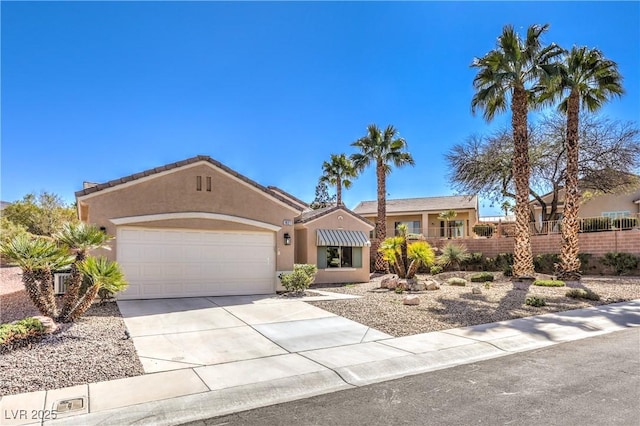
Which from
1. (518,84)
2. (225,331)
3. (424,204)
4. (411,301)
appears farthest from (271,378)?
(424,204)

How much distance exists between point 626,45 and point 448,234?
25.1m

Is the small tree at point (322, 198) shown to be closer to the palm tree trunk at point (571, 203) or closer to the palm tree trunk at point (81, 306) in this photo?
the palm tree trunk at point (571, 203)

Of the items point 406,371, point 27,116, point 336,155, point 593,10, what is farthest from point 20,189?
point 593,10

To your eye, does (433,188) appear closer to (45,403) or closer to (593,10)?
(593,10)

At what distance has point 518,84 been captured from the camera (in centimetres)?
1955

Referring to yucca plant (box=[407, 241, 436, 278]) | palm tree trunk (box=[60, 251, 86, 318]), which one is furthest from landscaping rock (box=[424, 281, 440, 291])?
palm tree trunk (box=[60, 251, 86, 318])

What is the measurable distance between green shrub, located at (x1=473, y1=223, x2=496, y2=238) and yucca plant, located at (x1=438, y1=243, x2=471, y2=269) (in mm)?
4052

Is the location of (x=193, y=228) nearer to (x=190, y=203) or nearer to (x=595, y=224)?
(x=190, y=203)

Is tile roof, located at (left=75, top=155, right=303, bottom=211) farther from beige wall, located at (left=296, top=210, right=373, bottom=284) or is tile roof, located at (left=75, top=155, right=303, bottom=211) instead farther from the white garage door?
beige wall, located at (left=296, top=210, right=373, bottom=284)

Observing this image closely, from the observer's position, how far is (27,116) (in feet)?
51.5

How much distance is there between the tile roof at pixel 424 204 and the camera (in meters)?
41.1

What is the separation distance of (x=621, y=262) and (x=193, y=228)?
75.2ft

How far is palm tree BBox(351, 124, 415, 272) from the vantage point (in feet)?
96.4

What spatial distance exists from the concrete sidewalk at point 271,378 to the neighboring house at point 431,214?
30896mm
